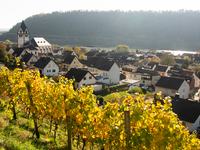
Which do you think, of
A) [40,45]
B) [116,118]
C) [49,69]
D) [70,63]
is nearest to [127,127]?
[116,118]

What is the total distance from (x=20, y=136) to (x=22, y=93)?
2.09 meters

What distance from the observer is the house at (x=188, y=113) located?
2011 cm

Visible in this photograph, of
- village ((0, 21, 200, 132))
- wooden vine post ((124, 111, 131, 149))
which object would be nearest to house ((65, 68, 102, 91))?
village ((0, 21, 200, 132))

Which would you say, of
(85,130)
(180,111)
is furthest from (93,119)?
(180,111)

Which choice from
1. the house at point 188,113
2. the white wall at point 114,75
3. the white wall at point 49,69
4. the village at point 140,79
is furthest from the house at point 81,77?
the house at point 188,113

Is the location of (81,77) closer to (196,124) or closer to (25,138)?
(196,124)

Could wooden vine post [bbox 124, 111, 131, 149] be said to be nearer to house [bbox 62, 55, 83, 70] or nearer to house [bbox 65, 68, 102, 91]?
house [bbox 65, 68, 102, 91]

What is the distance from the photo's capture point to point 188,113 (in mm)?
20703

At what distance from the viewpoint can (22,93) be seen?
32.3 ft

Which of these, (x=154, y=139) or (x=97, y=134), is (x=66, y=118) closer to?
(x=97, y=134)

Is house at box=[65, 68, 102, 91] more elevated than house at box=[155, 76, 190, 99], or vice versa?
house at box=[65, 68, 102, 91]

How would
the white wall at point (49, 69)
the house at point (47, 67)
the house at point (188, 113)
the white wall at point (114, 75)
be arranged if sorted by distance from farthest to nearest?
1. the white wall at point (114, 75)
2. the white wall at point (49, 69)
3. the house at point (47, 67)
4. the house at point (188, 113)

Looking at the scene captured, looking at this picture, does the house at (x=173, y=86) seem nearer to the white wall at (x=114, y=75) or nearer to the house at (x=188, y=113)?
the house at (x=188, y=113)

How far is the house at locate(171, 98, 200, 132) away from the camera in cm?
2011
